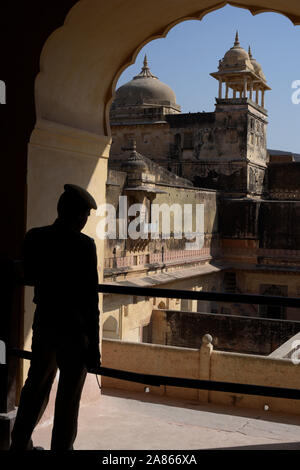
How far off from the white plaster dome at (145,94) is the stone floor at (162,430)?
26.0 metres

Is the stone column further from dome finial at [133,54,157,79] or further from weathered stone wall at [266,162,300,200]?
dome finial at [133,54,157,79]

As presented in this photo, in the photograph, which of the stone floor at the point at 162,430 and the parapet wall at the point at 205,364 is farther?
the parapet wall at the point at 205,364

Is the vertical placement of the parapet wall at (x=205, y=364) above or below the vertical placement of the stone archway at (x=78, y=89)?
below

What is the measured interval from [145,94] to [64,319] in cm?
2812

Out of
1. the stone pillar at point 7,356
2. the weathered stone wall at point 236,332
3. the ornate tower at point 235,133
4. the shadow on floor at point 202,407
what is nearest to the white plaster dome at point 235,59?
the ornate tower at point 235,133

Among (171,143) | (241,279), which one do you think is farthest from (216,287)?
(171,143)

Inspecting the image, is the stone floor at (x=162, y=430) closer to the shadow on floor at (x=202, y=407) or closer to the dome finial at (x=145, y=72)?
the shadow on floor at (x=202, y=407)

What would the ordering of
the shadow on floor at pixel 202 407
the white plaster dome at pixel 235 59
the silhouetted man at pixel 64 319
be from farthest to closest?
the white plaster dome at pixel 235 59 → the shadow on floor at pixel 202 407 → the silhouetted man at pixel 64 319

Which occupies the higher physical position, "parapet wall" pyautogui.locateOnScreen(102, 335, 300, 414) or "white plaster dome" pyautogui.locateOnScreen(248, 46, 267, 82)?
"white plaster dome" pyautogui.locateOnScreen(248, 46, 267, 82)

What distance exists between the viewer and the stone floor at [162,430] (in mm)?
3223

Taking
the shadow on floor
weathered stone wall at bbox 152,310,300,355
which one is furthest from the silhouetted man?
weathered stone wall at bbox 152,310,300,355

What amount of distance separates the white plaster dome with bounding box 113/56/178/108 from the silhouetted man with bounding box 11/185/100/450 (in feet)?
89.5

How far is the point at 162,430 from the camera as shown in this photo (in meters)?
3.44

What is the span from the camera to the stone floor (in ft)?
10.6
